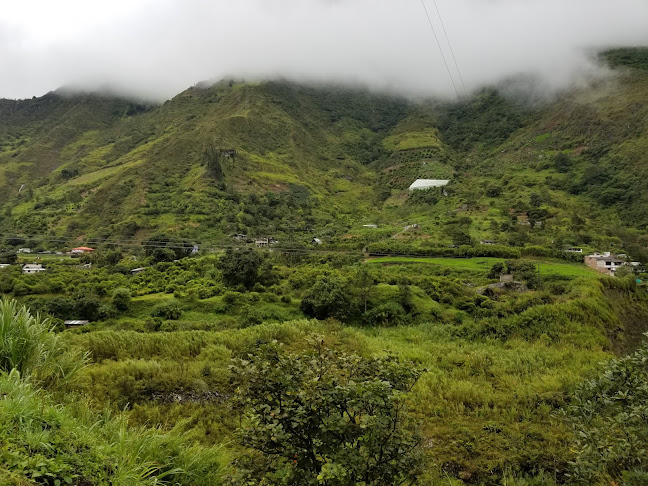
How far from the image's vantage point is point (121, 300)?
26.2m

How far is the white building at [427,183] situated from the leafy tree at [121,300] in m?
67.4

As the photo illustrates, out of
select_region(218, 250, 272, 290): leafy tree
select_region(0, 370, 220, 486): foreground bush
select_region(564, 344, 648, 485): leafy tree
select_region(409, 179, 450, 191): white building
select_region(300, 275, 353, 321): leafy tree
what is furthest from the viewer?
select_region(409, 179, 450, 191): white building

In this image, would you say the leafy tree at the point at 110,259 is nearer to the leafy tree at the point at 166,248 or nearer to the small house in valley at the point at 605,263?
the leafy tree at the point at 166,248

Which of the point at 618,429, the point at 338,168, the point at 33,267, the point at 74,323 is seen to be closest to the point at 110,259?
the point at 33,267

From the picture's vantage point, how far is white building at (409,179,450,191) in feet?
276

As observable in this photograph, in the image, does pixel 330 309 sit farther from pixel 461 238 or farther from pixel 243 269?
pixel 461 238

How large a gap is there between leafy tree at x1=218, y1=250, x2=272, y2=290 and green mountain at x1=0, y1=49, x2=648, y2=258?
68.6 ft

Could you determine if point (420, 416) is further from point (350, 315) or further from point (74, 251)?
point (74, 251)

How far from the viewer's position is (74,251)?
52.2 m

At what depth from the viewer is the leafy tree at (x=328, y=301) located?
25828mm

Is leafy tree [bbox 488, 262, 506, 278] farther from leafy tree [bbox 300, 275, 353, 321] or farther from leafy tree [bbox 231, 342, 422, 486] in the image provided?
leafy tree [bbox 231, 342, 422, 486]

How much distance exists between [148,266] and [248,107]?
83050 millimetres

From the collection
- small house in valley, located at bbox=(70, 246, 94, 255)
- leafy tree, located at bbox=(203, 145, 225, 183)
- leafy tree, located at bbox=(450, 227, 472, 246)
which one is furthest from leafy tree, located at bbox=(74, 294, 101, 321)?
leafy tree, located at bbox=(203, 145, 225, 183)

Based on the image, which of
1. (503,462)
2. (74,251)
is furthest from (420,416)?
(74,251)
